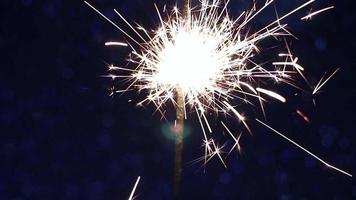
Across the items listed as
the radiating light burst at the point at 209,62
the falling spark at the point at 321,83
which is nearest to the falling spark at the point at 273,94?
the radiating light burst at the point at 209,62

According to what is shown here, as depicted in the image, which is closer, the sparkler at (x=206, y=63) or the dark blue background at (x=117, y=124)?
the sparkler at (x=206, y=63)

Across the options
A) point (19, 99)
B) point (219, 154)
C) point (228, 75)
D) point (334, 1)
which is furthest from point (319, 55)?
point (19, 99)

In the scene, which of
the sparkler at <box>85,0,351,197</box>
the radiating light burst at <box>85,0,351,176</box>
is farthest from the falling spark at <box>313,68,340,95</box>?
the radiating light burst at <box>85,0,351,176</box>

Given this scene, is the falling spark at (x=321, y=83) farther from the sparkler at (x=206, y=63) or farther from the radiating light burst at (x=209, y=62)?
the radiating light burst at (x=209, y=62)

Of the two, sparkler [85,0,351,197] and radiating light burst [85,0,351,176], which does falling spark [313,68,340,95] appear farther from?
radiating light burst [85,0,351,176]

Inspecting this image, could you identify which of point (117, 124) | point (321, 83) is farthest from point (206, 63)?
point (321, 83)

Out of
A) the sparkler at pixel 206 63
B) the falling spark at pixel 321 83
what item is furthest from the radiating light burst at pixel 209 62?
the falling spark at pixel 321 83

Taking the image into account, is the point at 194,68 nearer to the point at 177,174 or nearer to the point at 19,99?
the point at 177,174

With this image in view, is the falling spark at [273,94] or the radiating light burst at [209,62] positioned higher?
the radiating light burst at [209,62]
